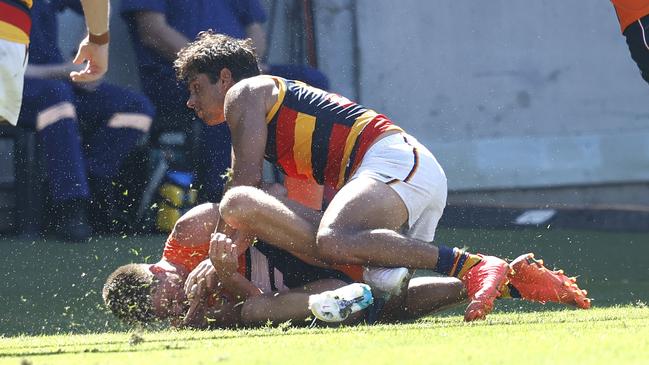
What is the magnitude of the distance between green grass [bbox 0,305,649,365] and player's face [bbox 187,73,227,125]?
3.77 ft

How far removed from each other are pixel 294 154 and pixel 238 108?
296mm

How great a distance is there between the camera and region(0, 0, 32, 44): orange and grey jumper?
165 inches

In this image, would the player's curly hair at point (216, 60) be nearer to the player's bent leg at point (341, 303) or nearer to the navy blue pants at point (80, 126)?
the player's bent leg at point (341, 303)

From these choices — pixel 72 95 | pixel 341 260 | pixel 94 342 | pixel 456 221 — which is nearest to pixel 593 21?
pixel 456 221

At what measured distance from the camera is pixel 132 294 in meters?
5.00

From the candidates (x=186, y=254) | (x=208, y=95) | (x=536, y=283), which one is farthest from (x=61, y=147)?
(x=536, y=283)

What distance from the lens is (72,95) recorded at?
26.0ft

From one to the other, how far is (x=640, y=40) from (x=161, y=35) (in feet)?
10.7

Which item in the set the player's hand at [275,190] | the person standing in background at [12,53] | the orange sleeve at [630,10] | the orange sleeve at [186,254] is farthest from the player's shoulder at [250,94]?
the orange sleeve at [630,10]

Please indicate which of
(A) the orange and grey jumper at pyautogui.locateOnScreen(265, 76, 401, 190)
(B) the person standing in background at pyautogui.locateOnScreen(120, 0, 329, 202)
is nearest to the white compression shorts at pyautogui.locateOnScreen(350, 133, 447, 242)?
(A) the orange and grey jumper at pyautogui.locateOnScreen(265, 76, 401, 190)

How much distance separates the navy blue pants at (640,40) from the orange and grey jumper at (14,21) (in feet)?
10.00

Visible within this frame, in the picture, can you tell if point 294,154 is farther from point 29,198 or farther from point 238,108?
point 29,198

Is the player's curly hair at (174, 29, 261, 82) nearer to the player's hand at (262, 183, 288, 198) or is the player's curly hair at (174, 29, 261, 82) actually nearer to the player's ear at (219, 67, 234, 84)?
the player's ear at (219, 67, 234, 84)

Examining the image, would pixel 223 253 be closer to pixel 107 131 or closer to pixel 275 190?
pixel 275 190
